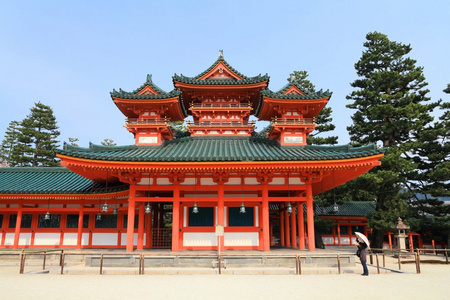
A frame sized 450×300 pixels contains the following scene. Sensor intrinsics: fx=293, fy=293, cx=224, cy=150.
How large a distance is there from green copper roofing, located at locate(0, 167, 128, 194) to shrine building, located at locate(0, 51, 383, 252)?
0.27 feet

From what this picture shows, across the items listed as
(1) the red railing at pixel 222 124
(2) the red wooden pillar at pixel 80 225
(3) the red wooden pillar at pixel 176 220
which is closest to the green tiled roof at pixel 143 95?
(1) the red railing at pixel 222 124

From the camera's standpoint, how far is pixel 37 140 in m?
45.5

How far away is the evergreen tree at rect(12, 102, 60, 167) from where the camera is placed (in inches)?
1646

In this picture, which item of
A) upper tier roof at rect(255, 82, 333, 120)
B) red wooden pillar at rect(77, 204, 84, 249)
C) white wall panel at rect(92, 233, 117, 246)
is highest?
upper tier roof at rect(255, 82, 333, 120)

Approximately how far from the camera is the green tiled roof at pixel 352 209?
113 feet

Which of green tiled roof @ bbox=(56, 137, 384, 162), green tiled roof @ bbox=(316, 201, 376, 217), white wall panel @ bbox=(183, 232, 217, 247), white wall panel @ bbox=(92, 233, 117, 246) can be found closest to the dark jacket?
green tiled roof @ bbox=(56, 137, 384, 162)

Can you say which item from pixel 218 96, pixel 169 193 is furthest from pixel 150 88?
pixel 169 193

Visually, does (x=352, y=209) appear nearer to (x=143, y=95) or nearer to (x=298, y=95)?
(x=298, y=95)

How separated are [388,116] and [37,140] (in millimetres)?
48192

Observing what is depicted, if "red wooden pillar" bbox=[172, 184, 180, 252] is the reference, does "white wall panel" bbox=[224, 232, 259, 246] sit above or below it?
below

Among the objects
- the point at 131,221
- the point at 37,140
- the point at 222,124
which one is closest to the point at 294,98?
the point at 222,124

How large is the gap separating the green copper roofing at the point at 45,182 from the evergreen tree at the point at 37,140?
18362 millimetres

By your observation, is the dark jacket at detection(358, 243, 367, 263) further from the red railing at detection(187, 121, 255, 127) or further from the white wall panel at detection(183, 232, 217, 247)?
the red railing at detection(187, 121, 255, 127)
